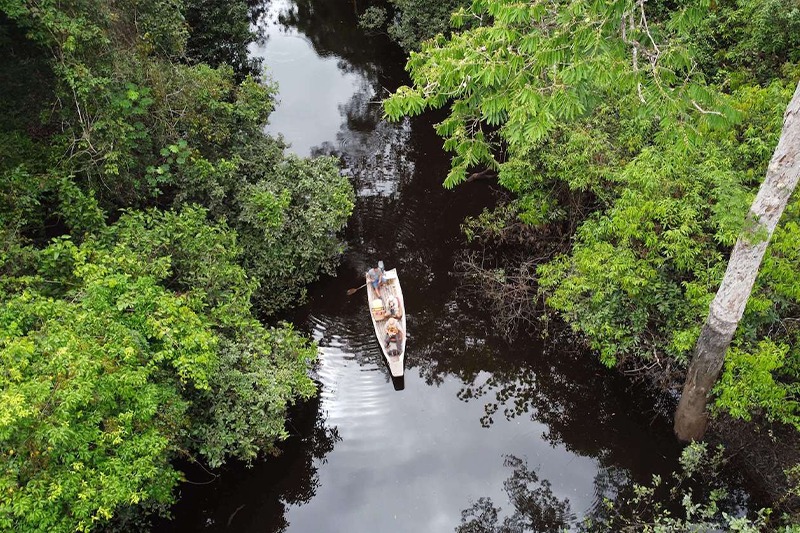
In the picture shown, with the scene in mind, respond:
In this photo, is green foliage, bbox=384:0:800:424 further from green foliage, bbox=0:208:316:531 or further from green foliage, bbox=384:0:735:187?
green foliage, bbox=0:208:316:531

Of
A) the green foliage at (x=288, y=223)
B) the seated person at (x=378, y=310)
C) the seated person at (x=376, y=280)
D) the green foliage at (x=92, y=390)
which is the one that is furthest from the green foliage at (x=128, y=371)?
the seated person at (x=376, y=280)

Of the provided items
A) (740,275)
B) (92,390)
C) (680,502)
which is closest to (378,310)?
(92,390)

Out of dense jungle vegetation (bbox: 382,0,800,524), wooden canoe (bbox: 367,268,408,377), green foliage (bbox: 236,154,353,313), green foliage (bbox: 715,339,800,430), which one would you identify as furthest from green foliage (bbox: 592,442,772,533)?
green foliage (bbox: 236,154,353,313)

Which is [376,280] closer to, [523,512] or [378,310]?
[378,310]

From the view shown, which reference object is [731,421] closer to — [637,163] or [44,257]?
[637,163]

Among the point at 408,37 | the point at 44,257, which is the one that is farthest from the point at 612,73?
the point at 408,37

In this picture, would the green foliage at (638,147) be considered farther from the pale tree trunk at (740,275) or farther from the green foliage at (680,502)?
the green foliage at (680,502)
